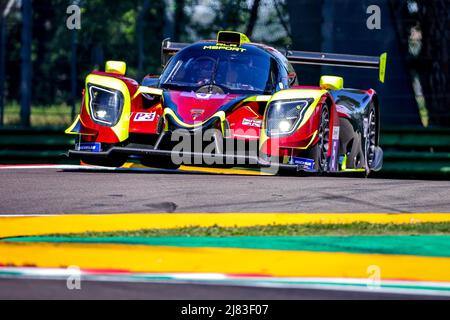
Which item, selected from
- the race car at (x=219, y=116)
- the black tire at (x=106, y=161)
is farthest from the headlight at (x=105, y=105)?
the black tire at (x=106, y=161)

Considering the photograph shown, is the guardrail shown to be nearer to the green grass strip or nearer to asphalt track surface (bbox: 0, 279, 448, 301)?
the green grass strip

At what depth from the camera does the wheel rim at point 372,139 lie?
13.0 metres

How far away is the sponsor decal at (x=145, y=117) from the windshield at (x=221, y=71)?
699mm

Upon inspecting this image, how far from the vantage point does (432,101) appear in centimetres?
1569

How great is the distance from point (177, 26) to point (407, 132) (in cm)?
358

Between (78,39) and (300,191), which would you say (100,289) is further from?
(78,39)

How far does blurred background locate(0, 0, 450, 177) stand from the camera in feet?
49.5

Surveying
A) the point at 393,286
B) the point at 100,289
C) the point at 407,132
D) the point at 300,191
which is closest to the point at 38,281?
the point at 100,289

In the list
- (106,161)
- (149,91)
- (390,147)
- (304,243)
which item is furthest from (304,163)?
(390,147)

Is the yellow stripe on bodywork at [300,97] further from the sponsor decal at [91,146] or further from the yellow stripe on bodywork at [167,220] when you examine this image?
the yellow stripe on bodywork at [167,220]

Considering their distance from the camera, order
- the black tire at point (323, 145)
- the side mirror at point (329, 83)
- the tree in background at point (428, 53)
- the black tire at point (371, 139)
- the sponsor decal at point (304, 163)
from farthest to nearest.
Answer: the tree in background at point (428, 53), the black tire at point (371, 139), the side mirror at point (329, 83), the black tire at point (323, 145), the sponsor decal at point (304, 163)

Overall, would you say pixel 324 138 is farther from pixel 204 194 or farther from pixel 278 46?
pixel 278 46

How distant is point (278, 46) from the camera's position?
1573 cm

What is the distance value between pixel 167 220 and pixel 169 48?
4.76 m
